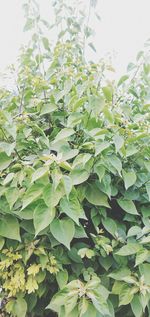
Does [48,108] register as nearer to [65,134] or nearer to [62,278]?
[65,134]

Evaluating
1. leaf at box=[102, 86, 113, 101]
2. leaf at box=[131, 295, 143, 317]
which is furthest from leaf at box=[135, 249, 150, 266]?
leaf at box=[102, 86, 113, 101]

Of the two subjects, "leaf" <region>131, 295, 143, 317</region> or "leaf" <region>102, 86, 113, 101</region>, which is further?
"leaf" <region>102, 86, 113, 101</region>

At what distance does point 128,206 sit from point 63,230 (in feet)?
0.74

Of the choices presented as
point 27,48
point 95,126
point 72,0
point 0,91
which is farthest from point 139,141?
point 72,0

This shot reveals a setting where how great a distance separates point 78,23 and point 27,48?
25 centimetres

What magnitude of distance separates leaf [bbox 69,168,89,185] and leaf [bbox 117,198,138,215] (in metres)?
0.15

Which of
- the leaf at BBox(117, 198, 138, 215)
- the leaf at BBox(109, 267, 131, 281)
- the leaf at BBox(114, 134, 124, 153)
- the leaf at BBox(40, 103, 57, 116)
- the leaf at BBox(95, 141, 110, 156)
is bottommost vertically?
the leaf at BBox(109, 267, 131, 281)

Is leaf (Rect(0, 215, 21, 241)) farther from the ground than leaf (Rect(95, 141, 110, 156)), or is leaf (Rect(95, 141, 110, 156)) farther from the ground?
leaf (Rect(95, 141, 110, 156))

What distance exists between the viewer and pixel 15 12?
4.74ft

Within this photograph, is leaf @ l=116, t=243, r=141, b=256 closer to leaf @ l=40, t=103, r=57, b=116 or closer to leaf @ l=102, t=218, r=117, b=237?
leaf @ l=102, t=218, r=117, b=237

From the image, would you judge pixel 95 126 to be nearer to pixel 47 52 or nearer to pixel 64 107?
pixel 64 107

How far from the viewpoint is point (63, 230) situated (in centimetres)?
75

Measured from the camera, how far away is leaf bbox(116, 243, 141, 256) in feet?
2.60

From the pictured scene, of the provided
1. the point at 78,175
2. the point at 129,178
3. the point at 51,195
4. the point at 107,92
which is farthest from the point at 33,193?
the point at 107,92
